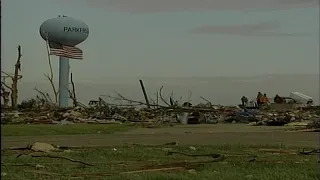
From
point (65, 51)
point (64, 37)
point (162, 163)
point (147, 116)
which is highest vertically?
point (64, 37)

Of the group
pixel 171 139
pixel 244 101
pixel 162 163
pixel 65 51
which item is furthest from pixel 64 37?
pixel 162 163

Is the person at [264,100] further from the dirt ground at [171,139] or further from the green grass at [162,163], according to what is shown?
the green grass at [162,163]

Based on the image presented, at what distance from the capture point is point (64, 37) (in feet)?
142

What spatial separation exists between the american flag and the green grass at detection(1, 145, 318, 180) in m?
31.9

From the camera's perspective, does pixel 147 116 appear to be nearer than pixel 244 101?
Yes

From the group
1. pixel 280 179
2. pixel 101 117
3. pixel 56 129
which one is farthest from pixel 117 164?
pixel 101 117

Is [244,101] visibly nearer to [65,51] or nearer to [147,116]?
[147,116]

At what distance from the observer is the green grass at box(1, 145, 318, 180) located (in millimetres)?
7688

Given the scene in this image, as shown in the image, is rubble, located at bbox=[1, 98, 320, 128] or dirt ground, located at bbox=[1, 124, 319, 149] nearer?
dirt ground, located at bbox=[1, 124, 319, 149]

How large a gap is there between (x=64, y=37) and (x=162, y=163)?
35041mm

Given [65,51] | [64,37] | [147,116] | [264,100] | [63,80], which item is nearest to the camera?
[147,116]

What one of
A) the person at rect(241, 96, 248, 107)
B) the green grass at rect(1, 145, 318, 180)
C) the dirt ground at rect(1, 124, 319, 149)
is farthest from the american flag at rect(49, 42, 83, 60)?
the green grass at rect(1, 145, 318, 180)

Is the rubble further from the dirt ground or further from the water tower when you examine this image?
the water tower

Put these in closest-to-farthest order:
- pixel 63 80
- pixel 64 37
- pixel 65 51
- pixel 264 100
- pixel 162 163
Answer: pixel 162 163
pixel 264 100
pixel 64 37
pixel 63 80
pixel 65 51
